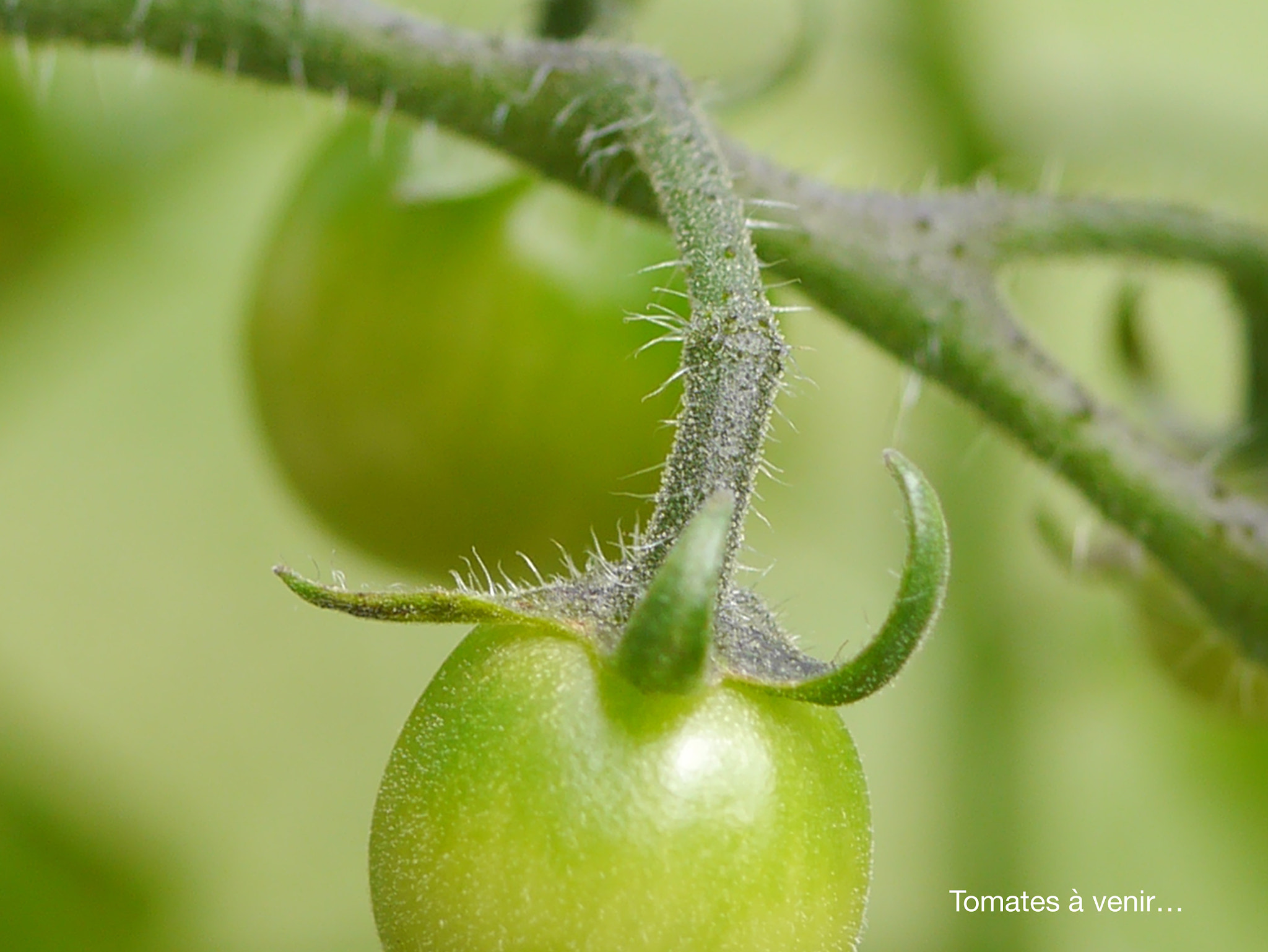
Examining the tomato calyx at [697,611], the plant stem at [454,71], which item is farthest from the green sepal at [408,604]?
the plant stem at [454,71]

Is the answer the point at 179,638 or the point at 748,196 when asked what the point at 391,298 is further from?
the point at 179,638

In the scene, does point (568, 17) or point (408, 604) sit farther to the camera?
point (568, 17)

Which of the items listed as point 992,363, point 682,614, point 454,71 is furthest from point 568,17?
point 682,614

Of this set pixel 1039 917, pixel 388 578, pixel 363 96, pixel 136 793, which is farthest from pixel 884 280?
pixel 136 793

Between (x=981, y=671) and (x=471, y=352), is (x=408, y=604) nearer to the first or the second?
(x=471, y=352)

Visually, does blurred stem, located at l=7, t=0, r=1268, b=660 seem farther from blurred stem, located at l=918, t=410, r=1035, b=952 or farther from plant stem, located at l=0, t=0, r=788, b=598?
blurred stem, located at l=918, t=410, r=1035, b=952

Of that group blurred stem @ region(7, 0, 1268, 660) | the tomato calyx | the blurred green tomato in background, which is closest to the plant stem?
blurred stem @ region(7, 0, 1268, 660)
